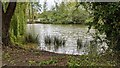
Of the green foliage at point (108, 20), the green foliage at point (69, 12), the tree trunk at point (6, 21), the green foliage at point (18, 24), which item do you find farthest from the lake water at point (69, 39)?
the tree trunk at point (6, 21)

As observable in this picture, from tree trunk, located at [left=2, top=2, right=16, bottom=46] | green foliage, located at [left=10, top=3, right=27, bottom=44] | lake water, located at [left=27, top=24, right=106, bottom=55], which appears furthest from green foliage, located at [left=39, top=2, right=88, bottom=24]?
tree trunk, located at [left=2, top=2, right=16, bottom=46]

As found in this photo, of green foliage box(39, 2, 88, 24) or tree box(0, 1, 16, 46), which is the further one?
green foliage box(39, 2, 88, 24)

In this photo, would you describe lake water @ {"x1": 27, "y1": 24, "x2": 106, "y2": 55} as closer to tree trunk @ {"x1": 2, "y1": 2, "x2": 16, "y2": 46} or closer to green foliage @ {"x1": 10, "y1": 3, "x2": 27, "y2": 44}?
green foliage @ {"x1": 10, "y1": 3, "x2": 27, "y2": 44}

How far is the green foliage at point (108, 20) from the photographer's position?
133 inches

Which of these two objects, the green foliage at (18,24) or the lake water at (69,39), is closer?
the lake water at (69,39)

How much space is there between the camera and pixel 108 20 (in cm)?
361

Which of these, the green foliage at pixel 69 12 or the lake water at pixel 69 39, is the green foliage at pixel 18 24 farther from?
the green foliage at pixel 69 12

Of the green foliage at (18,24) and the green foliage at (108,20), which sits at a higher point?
the green foliage at (108,20)

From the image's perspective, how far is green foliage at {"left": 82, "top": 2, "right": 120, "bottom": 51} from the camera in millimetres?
3387

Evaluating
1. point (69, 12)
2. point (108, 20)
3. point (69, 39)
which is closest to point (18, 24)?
point (69, 12)

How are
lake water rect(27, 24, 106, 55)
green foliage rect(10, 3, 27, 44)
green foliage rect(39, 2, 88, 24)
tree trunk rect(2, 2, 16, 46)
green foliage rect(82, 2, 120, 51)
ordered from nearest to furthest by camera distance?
green foliage rect(82, 2, 120, 51), tree trunk rect(2, 2, 16, 46), green foliage rect(39, 2, 88, 24), lake water rect(27, 24, 106, 55), green foliage rect(10, 3, 27, 44)

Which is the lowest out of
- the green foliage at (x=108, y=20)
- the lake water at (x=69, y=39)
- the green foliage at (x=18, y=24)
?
the lake water at (x=69, y=39)

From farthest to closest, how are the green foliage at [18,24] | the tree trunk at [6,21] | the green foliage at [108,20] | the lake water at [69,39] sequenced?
the green foliage at [18,24], the lake water at [69,39], the tree trunk at [6,21], the green foliage at [108,20]

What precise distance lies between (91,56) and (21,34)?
619 cm
